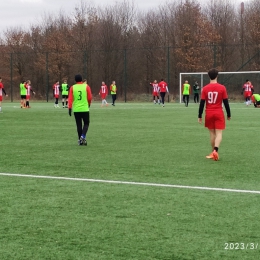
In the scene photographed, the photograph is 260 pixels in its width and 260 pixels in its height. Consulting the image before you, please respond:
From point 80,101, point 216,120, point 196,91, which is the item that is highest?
point 80,101

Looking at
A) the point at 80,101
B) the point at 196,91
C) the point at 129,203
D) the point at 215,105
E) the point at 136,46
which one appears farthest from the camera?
the point at 136,46

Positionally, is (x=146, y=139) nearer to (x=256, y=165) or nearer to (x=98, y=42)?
(x=256, y=165)

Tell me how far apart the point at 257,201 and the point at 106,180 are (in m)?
2.66

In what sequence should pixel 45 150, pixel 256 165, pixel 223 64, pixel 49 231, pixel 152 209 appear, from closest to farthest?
pixel 49 231
pixel 152 209
pixel 256 165
pixel 45 150
pixel 223 64

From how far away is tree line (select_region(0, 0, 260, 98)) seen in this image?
5888 cm

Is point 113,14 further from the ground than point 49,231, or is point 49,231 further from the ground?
point 113,14

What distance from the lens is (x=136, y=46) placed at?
6869 cm

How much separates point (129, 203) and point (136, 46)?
62.0 m

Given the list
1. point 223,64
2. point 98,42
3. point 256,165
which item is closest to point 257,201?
point 256,165

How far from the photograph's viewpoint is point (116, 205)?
748 centimetres
